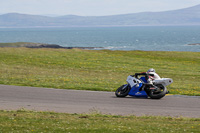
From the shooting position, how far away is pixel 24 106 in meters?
15.6

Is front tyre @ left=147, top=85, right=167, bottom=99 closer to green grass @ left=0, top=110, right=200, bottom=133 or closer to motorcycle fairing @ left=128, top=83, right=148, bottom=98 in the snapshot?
motorcycle fairing @ left=128, top=83, right=148, bottom=98

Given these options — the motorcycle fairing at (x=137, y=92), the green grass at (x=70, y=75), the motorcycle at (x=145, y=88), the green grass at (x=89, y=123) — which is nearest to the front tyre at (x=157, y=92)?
the motorcycle at (x=145, y=88)

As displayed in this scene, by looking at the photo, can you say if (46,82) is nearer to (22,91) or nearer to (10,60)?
(22,91)

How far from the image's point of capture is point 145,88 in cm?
1806

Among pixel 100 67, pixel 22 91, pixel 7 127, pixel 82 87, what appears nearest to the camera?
pixel 7 127

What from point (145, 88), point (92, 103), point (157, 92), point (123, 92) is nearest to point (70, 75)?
point (123, 92)

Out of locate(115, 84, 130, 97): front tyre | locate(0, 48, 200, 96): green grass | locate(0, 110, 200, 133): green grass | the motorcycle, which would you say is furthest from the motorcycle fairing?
locate(0, 110, 200, 133): green grass

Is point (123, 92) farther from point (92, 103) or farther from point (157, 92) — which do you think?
point (92, 103)

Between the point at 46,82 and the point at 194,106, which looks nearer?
the point at 194,106

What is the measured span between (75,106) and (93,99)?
6.60 feet

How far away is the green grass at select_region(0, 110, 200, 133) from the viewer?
10.2 m

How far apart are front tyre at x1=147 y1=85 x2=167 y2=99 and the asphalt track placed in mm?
314

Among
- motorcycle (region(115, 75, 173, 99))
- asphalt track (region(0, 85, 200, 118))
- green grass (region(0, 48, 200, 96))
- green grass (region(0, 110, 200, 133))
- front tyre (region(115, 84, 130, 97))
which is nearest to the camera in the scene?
green grass (region(0, 110, 200, 133))

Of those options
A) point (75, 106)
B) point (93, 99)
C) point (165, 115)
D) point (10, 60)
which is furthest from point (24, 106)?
point (10, 60)
